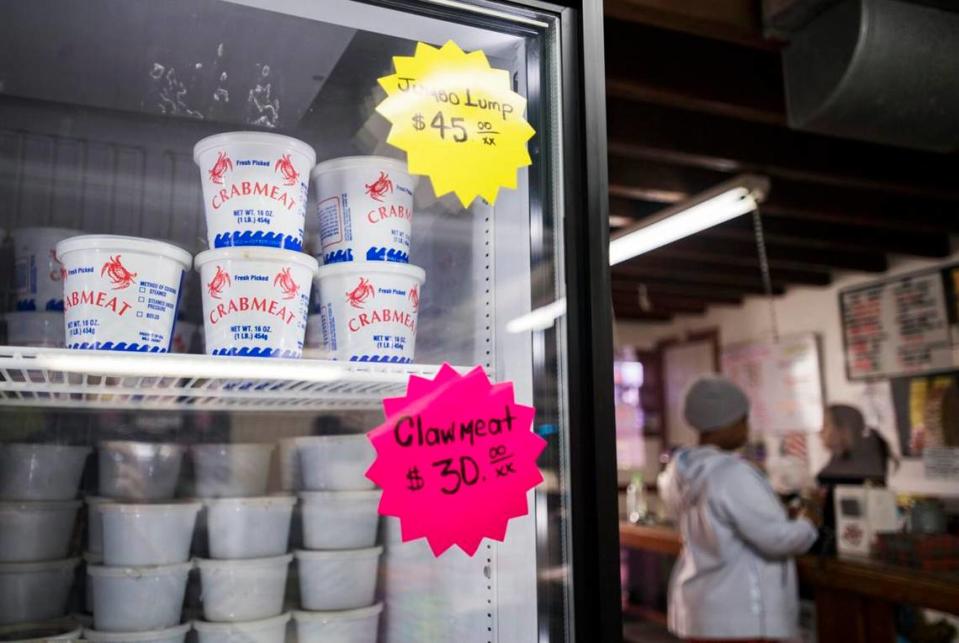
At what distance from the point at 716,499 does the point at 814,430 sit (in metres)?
3.24

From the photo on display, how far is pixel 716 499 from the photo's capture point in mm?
3096

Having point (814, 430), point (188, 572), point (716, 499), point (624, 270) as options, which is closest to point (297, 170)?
point (188, 572)

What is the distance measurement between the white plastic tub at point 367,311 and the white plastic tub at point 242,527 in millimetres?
259

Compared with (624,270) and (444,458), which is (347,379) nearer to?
(444,458)

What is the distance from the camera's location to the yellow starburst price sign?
1.02 m

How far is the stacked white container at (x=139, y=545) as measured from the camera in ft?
3.51

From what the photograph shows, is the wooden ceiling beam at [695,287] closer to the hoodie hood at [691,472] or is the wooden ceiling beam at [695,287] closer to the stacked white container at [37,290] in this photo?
the hoodie hood at [691,472]

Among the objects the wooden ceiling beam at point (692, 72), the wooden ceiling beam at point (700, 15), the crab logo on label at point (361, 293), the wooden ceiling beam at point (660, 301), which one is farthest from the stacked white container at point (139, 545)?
the wooden ceiling beam at point (660, 301)

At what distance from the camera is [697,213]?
3.84 meters

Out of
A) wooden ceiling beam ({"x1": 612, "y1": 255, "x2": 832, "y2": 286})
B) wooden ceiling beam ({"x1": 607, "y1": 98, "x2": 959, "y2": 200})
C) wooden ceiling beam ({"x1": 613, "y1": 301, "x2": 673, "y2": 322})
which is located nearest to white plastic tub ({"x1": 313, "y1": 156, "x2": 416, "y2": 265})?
wooden ceiling beam ({"x1": 607, "y1": 98, "x2": 959, "y2": 200})

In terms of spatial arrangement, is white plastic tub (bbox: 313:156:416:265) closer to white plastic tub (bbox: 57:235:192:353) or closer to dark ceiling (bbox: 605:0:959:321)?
white plastic tub (bbox: 57:235:192:353)

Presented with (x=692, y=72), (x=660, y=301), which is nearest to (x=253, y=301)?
(x=692, y=72)

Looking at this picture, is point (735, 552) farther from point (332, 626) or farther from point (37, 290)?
point (37, 290)

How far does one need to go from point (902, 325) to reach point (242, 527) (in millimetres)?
5228
